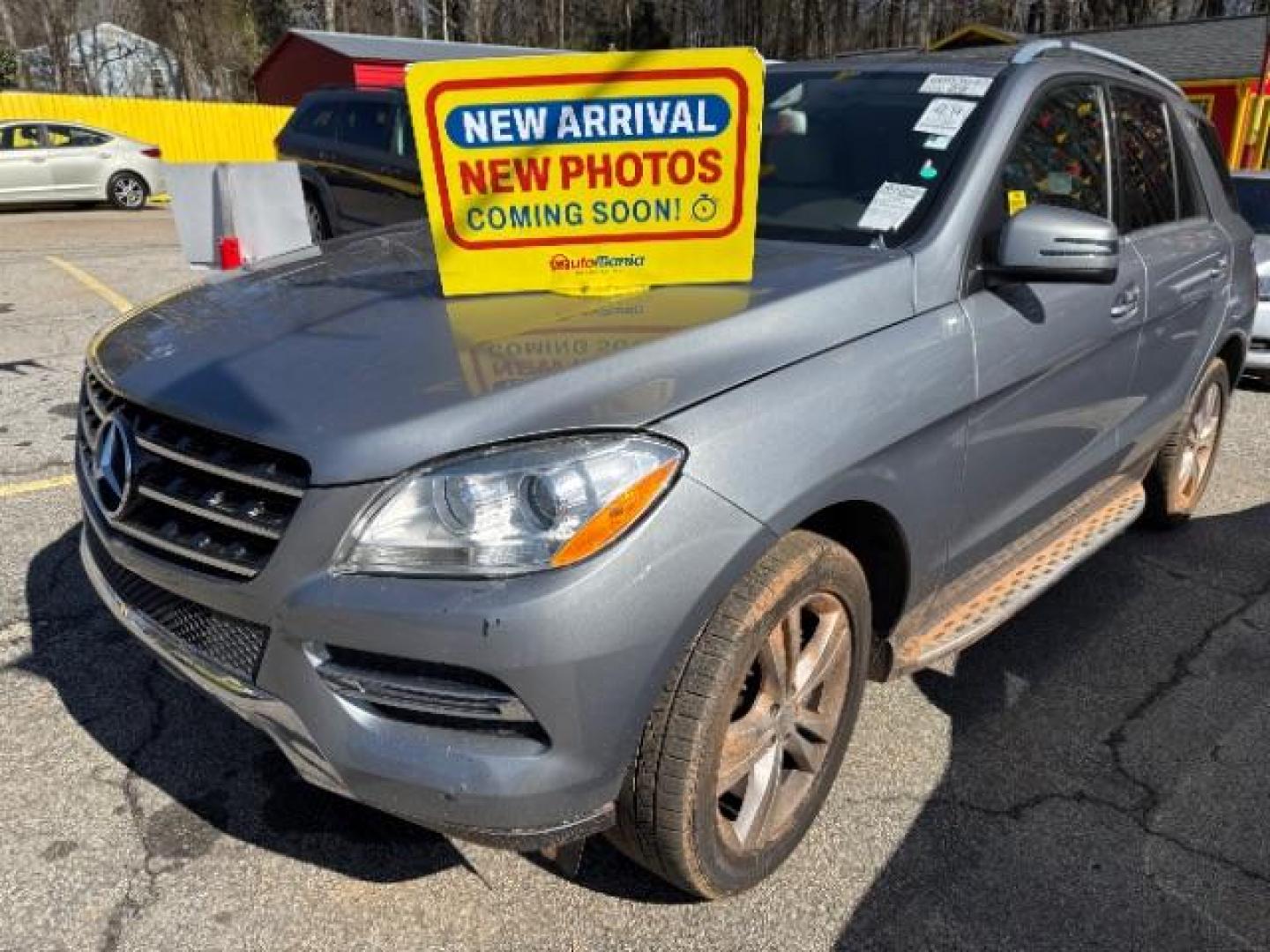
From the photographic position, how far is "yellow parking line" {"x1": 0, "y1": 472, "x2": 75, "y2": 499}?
14.3ft

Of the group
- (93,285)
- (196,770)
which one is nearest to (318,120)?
(93,285)

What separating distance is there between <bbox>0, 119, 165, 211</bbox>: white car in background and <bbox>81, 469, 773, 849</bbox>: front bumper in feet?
55.2

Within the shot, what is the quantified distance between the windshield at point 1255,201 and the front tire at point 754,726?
7.32 metres

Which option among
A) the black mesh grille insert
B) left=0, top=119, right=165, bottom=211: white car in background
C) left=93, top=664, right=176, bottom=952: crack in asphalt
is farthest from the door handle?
left=0, top=119, right=165, bottom=211: white car in background

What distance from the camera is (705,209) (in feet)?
7.89

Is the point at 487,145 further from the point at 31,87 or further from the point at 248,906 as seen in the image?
the point at 31,87

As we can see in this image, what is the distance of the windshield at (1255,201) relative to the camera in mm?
7879

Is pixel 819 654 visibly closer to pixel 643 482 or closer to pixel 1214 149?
pixel 643 482

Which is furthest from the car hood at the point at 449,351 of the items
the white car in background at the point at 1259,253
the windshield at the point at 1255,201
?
the windshield at the point at 1255,201

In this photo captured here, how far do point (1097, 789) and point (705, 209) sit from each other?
6.11 feet

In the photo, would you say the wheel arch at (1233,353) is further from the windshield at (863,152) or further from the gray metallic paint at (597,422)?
the windshield at (863,152)

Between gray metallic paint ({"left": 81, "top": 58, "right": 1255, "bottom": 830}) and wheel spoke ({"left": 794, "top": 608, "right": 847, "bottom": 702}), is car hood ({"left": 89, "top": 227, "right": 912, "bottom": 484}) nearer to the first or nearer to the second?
gray metallic paint ({"left": 81, "top": 58, "right": 1255, "bottom": 830})

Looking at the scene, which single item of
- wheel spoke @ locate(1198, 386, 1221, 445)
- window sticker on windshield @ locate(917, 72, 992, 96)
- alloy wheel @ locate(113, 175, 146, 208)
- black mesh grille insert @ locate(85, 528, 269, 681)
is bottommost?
alloy wheel @ locate(113, 175, 146, 208)

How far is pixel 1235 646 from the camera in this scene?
11.4 ft
